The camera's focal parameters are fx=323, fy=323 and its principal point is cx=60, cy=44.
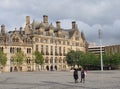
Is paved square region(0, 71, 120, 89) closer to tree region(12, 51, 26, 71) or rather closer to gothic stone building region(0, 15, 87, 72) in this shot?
tree region(12, 51, 26, 71)

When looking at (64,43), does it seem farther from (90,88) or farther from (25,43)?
(90,88)

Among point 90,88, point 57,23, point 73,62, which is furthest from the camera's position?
point 57,23

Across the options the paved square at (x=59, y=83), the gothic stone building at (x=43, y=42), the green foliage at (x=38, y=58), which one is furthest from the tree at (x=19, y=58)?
the paved square at (x=59, y=83)

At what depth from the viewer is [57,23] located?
134625 mm

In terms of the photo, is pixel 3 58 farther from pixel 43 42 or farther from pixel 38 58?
pixel 43 42

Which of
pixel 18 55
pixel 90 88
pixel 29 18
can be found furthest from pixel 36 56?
pixel 90 88

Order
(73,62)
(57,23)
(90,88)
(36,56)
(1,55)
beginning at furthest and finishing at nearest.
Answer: (57,23) < (73,62) < (36,56) < (1,55) < (90,88)

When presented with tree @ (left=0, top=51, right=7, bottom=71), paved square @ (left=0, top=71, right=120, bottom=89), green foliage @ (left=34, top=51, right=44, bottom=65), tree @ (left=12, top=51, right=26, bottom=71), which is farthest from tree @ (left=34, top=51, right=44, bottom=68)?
paved square @ (left=0, top=71, right=120, bottom=89)

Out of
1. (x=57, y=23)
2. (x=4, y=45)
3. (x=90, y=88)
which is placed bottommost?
(x=90, y=88)

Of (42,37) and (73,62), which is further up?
(42,37)

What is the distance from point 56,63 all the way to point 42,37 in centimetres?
1195

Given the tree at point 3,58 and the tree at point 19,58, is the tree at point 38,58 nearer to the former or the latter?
the tree at point 19,58

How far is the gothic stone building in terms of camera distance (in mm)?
109938

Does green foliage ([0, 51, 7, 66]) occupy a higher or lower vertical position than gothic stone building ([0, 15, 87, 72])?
lower
